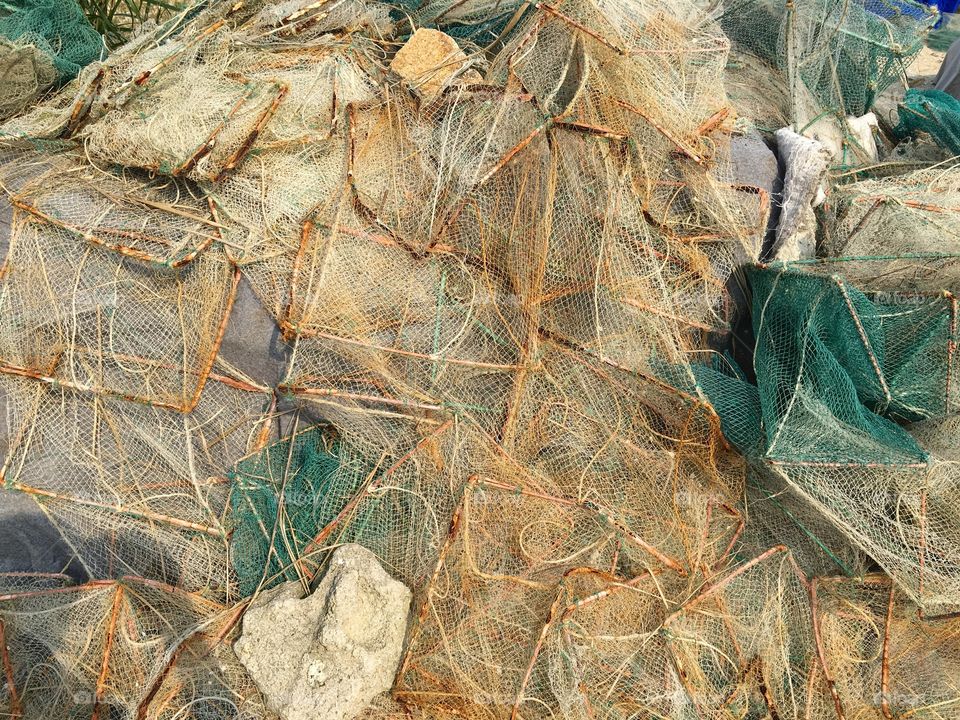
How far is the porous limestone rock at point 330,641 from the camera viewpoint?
7.79ft

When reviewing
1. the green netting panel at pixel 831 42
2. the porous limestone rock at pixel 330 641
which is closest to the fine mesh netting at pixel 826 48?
the green netting panel at pixel 831 42

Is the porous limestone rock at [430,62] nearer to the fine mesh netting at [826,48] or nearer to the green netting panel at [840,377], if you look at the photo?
the fine mesh netting at [826,48]

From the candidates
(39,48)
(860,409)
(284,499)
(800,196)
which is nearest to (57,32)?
(39,48)

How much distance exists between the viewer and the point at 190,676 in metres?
2.46

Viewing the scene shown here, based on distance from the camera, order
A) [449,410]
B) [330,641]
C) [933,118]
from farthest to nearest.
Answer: [933,118] → [449,410] → [330,641]

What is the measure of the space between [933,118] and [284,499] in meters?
3.58

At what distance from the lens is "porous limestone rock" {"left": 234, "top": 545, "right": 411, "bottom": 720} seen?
238 centimetres

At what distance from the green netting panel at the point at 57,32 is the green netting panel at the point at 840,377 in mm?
2959

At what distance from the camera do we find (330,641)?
2414 mm

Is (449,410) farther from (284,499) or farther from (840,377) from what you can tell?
(840,377)

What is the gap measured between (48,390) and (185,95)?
1.18 metres

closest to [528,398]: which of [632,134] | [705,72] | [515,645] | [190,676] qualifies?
[515,645]

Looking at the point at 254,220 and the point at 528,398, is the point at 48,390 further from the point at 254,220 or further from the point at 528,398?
the point at 528,398

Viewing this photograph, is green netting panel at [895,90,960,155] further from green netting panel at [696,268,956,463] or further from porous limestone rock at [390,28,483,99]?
porous limestone rock at [390,28,483,99]
